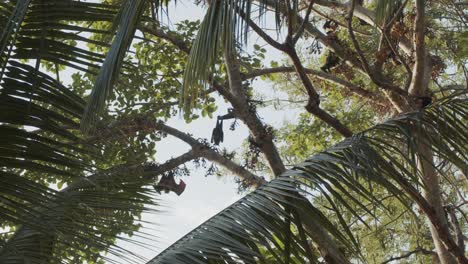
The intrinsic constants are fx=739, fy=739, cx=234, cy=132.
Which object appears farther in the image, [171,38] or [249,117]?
A: [171,38]

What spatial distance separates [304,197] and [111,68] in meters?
0.61

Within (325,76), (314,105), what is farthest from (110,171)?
(325,76)

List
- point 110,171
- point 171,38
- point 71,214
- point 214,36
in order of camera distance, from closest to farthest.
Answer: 1. point 214,36
2. point 71,214
3. point 110,171
4. point 171,38

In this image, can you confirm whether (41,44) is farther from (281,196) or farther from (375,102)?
(375,102)

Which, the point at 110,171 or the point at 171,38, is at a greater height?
the point at 171,38

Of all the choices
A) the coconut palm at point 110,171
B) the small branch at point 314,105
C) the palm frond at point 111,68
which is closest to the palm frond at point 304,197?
the coconut palm at point 110,171

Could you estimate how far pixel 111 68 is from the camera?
197 centimetres

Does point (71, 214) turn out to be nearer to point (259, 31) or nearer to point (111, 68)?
point (111, 68)

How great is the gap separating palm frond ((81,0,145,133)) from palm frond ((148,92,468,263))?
1.39 ft

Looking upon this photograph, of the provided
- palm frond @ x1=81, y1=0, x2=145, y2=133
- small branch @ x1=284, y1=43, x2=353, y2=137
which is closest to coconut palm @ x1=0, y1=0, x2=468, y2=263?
palm frond @ x1=81, y1=0, x2=145, y2=133

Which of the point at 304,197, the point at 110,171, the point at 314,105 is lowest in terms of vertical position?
the point at 304,197

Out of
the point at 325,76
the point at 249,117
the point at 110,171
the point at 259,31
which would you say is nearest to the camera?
the point at 110,171

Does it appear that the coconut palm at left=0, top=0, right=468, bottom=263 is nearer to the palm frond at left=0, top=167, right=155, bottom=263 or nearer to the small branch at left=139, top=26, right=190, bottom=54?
the palm frond at left=0, top=167, right=155, bottom=263

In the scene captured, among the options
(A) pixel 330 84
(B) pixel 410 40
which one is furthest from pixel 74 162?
(A) pixel 330 84
